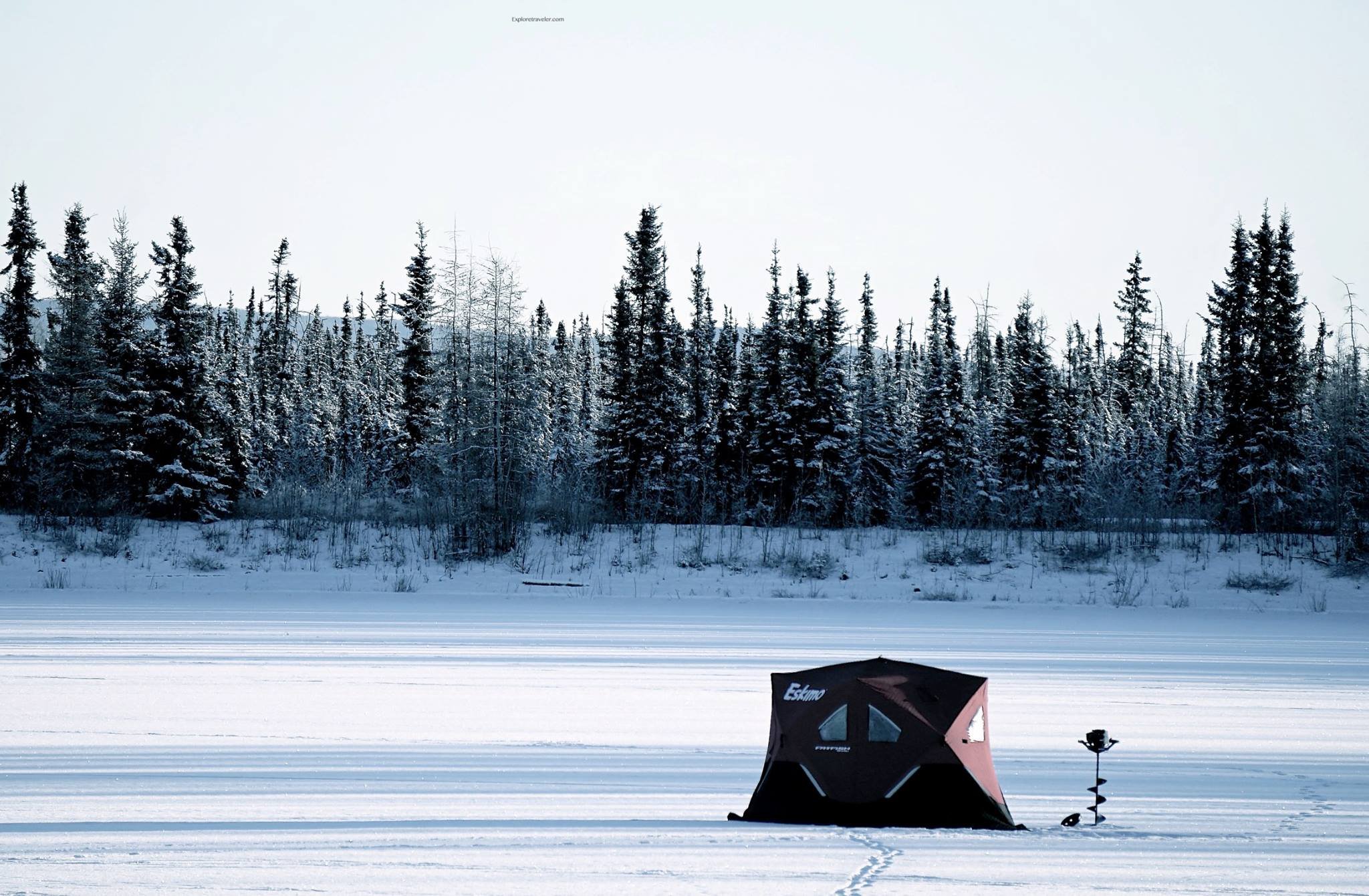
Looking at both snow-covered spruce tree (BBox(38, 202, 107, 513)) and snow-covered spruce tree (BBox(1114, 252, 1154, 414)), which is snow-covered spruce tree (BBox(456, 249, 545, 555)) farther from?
snow-covered spruce tree (BBox(1114, 252, 1154, 414))

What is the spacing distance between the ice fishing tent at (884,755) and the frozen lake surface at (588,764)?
174mm

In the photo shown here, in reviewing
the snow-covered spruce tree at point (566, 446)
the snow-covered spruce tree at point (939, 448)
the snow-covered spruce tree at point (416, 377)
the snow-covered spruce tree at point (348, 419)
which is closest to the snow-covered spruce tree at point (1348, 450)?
the snow-covered spruce tree at point (939, 448)

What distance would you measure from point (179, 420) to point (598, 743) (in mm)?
Answer: 26608

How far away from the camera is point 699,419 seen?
160ft

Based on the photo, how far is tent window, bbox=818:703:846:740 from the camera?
21.2ft

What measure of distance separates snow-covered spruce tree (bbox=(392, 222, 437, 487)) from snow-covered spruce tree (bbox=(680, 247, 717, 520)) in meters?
10.4

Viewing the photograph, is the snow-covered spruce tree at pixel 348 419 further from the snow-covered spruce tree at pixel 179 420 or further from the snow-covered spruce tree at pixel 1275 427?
the snow-covered spruce tree at pixel 1275 427

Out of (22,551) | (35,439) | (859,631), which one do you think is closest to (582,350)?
(35,439)

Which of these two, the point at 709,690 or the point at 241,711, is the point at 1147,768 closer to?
the point at 709,690

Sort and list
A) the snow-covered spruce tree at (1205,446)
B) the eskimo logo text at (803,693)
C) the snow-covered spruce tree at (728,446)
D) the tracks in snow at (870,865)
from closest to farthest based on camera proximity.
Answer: the tracks in snow at (870,865) → the eskimo logo text at (803,693) → the snow-covered spruce tree at (1205,446) → the snow-covered spruce tree at (728,446)

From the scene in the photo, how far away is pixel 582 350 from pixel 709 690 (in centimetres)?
9589

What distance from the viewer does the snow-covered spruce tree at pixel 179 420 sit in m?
31.6

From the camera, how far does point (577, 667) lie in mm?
14164

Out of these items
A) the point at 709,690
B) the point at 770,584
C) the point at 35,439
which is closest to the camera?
the point at 709,690
